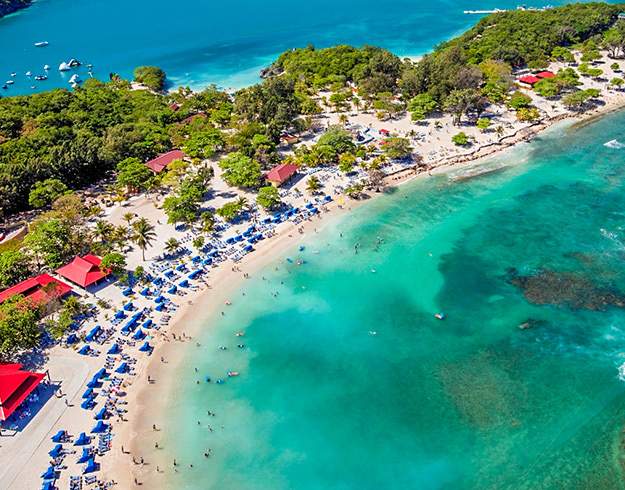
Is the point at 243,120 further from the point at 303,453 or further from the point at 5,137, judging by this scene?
the point at 303,453

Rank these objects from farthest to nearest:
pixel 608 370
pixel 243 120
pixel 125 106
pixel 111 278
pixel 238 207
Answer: pixel 125 106 → pixel 243 120 → pixel 238 207 → pixel 111 278 → pixel 608 370

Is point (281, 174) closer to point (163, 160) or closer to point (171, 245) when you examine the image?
point (163, 160)

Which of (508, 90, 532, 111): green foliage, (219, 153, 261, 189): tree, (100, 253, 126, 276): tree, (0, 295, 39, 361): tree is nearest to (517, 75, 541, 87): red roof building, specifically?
(508, 90, 532, 111): green foliage

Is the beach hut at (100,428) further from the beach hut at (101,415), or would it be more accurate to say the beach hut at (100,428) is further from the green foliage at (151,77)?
the green foliage at (151,77)

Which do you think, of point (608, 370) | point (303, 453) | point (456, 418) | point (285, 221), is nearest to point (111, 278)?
point (285, 221)

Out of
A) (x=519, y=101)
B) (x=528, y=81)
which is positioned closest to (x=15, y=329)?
(x=519, y=101)

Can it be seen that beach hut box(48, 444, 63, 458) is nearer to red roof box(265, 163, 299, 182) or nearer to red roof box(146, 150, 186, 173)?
red roof box(265, 163, 299, 182)
